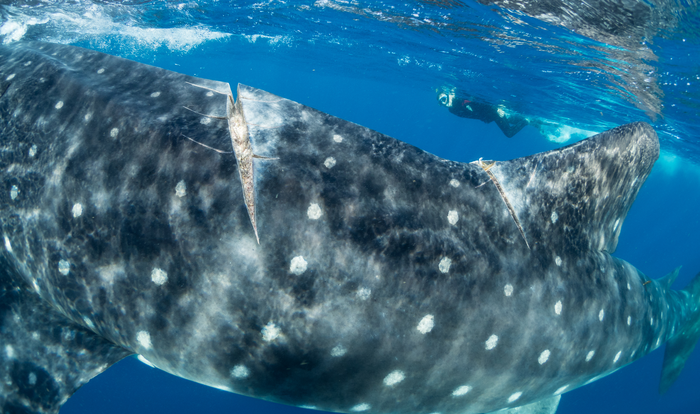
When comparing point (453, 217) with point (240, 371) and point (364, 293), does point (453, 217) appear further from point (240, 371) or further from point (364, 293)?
point (240, 371)

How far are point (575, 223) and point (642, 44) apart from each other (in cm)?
1065

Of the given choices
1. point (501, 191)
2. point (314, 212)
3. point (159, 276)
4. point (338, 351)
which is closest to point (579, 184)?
point (501, 191)

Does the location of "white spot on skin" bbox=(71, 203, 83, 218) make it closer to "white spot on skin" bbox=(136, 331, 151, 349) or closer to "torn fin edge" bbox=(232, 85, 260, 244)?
"white spot on skin" bbox=(136, 331, 151, 349)

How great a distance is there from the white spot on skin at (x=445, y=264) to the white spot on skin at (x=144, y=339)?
2533 mm

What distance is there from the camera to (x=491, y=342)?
329cm

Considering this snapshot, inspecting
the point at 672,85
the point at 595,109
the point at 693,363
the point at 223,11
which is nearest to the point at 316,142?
the point at 672,85

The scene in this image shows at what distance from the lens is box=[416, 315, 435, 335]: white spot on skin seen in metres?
3.03

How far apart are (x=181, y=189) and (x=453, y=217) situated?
226cm

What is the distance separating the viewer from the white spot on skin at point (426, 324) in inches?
119

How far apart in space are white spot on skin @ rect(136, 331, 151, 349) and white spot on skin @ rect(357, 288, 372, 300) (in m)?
1.83

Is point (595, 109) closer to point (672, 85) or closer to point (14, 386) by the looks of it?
point (672, 85)

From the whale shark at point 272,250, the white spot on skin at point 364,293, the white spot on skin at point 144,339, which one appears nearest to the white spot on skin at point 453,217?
the whale shark at point 272,250

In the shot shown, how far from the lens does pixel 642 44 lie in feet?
35.2

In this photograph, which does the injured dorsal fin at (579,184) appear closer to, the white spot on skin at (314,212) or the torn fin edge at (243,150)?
the white spot on skin at (314,212)
